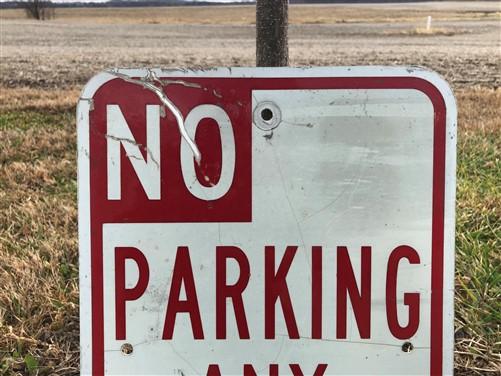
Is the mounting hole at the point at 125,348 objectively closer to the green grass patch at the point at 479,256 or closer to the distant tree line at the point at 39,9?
the green grass patch at the point at 479,256

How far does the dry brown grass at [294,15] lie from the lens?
54.7 meters

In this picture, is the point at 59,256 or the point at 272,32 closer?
the point at 272,32

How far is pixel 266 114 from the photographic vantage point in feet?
4.21

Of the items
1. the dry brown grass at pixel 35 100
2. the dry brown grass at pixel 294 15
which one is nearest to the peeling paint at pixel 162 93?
the dry brown grass at pixel 35 100

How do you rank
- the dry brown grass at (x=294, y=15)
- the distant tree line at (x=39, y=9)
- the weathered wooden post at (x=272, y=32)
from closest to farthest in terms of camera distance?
1. the weathered wooden post at (x=272, y=32)
2. the dry brown grass at (x=294, y=15)
3. the distant tree line at (x=39, y=9)

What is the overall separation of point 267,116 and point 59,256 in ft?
5.71

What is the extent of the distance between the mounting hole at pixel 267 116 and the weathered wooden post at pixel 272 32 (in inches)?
32.4

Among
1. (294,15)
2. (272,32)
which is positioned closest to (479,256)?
(272,32)

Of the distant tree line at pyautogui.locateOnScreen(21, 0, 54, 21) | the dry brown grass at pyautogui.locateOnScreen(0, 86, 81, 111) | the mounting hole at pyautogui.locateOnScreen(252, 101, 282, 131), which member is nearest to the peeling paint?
the mounting hole at pyautogui.locateOnScreen(252, 101, 282, 131)

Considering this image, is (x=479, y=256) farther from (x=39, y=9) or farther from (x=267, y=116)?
(x=39, y=9)

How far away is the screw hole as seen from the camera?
1.28m

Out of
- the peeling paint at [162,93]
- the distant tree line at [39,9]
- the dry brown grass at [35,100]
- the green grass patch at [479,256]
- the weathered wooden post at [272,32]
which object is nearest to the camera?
the peeling paint at [162,93]

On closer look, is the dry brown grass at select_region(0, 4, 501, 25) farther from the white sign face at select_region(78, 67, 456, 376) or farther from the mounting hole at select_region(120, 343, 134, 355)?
the mounting hole at select_region(120, 343, 134, 355)

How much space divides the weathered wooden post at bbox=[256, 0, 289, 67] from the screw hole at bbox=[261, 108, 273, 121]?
823 mm
